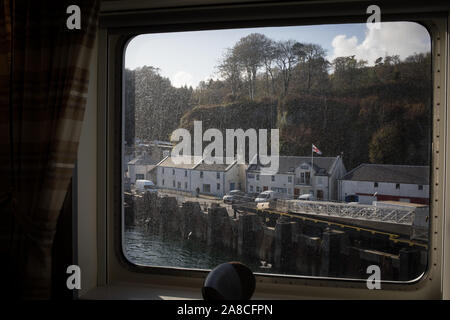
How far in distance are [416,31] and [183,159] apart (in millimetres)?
1281

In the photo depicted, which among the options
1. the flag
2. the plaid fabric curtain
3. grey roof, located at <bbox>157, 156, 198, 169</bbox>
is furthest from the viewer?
grey roof, located at <bbox>157, 156, 198, 169</bbox>

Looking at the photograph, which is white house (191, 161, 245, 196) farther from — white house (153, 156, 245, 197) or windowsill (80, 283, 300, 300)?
windowsill (80, 283, 300, 300)

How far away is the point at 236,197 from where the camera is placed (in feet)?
5.94

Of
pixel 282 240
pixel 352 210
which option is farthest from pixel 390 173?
pixel 282 240

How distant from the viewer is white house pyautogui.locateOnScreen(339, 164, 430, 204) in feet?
5.42

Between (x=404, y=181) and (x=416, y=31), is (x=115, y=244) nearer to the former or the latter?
(x=404, y=181)

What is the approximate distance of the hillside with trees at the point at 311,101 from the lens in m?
1.65

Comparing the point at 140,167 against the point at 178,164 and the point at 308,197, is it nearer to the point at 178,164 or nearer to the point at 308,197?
the point at 178,164

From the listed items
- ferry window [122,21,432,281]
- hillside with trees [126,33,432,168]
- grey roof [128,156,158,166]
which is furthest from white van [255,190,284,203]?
grey roof [128,156,158,166]

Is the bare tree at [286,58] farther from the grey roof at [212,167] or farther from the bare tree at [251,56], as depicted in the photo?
the grey roof at [212,167]

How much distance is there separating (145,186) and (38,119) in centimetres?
62

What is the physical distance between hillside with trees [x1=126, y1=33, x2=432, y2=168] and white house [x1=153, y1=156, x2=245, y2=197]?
0.18m

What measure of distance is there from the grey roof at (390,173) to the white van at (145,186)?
989mm

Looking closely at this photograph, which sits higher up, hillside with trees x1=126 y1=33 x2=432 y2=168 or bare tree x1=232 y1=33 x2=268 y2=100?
bare tree x1=232 y1=33 x2=268 y2=100
